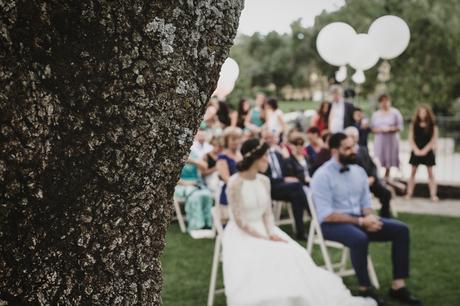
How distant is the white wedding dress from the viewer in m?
4.22

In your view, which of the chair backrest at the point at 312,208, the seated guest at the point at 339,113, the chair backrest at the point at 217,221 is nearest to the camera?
the chair backrest at the point at 217,221

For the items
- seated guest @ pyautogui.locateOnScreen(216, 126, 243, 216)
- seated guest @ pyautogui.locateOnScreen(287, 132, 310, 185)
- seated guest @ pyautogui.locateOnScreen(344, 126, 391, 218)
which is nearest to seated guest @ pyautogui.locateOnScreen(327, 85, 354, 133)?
seated guest @ pyautogui.locateOnScreen(287, 132, 310, 185)

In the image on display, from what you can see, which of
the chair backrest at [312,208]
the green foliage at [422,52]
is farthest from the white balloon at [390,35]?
the green foliage at [422,52]

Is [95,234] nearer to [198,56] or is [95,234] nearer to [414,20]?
[198,56]

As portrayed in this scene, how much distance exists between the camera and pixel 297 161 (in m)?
8.38

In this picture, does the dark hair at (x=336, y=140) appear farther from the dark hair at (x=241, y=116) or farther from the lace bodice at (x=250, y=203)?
the dark hair at (x=241, y=116)

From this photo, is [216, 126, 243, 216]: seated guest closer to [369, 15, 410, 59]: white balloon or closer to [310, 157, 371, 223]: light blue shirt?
[310, 157, 371, 223]: light blue shirt

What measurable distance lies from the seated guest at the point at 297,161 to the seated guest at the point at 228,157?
3.09ft

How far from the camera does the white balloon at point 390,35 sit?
28.3 feet

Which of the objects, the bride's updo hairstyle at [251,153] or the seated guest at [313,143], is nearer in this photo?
the bride's updo hairstyle at [251,153]

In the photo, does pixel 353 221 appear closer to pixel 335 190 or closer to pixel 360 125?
pixel 335 190

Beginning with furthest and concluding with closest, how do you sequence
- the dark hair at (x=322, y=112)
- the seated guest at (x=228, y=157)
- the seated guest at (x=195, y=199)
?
the dark hair at (x=322, y=112)
the seated guest at (x=195, y=199)
the seated guest at (x=228, y=157)

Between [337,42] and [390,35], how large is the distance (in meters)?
0.83

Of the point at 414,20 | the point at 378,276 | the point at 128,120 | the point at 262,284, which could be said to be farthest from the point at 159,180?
the point at 414,20
